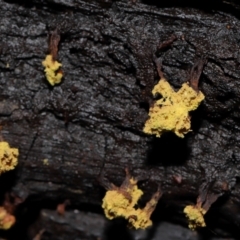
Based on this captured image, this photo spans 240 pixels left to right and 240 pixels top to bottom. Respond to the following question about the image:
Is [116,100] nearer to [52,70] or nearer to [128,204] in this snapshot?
[52,70]

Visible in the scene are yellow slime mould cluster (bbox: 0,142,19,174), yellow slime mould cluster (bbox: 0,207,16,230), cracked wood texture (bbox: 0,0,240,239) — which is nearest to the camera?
cracked wood texture (bbox: 0,0,240,239)

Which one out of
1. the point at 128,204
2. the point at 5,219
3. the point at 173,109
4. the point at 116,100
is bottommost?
the point at 5,219

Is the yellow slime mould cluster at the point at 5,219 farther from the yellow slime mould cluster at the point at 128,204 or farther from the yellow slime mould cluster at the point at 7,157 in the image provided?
the yellow slime mould cluster at the point at 128,204

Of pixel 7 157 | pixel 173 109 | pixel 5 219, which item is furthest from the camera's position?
pixel 5 219

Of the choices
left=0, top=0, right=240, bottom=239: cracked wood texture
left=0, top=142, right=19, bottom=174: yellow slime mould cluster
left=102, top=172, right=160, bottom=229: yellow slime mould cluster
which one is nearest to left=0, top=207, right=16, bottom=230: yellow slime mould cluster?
left=0, top=0, right=240, bottom=239: cracked wood texture

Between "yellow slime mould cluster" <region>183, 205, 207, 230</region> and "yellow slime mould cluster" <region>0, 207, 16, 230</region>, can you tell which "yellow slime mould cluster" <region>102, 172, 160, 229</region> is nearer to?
Result: "yellow slime mould cluster" <region>183, 205, 207, 230</region>

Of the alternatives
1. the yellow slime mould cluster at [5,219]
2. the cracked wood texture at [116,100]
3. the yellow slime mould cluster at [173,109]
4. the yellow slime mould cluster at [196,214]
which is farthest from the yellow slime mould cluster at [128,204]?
the yellow slime mould cluster at [5,219]

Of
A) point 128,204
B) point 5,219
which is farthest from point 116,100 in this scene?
point 5,219
